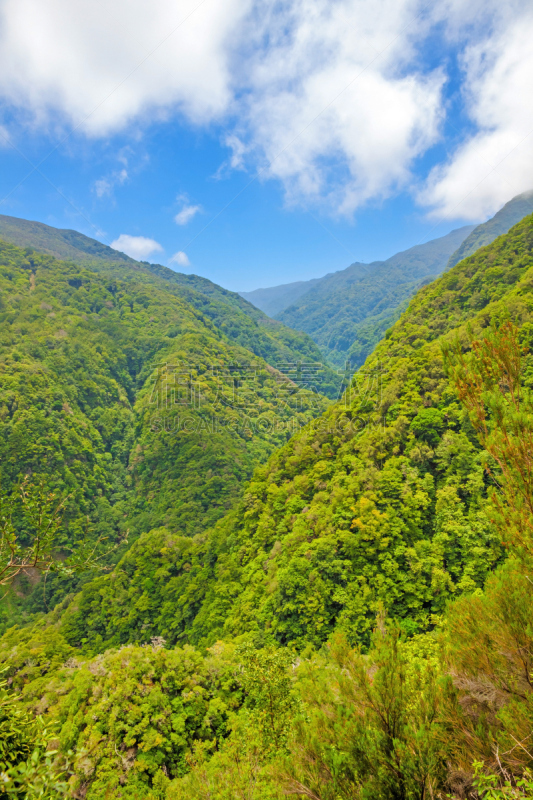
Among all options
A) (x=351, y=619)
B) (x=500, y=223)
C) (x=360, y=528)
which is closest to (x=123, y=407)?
(x=360, y=528)

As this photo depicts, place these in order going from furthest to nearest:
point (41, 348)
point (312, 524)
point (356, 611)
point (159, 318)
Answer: point (159, 318)
point (41, 348)
point (312, 524)
point (356, 611)

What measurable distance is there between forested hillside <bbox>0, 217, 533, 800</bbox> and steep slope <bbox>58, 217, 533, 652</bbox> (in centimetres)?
16

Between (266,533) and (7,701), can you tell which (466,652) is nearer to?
(7,701)

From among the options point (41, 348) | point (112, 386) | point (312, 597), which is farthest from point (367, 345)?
point (312, 597)

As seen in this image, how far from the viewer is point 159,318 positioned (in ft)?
413

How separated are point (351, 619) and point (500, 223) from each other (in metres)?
214

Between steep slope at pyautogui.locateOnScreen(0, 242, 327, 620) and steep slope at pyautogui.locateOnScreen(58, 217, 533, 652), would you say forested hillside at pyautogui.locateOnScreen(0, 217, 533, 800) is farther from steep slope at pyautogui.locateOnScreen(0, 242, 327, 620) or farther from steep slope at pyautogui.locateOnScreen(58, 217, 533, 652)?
steep slope at pyautogui.locateOnScreen(0, 242, 327, 620)

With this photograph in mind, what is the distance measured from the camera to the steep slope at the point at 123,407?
62.2 metres

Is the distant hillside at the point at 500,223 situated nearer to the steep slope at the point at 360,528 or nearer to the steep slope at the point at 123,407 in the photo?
the steep slope at the point at 123,407

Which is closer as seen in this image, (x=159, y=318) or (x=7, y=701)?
(x=7, y=701)

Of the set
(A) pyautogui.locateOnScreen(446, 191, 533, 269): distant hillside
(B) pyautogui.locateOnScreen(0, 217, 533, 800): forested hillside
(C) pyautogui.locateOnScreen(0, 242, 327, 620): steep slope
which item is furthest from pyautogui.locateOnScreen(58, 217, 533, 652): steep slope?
(A) pyautogui.locateOnScreen(446, 191, 533, 269): distant hillside

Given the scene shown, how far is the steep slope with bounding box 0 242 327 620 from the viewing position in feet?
204

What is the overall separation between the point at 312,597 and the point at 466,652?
55.5 ft

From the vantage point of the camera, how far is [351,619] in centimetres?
1991
